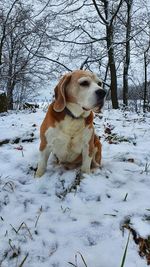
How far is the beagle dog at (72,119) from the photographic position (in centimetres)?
311

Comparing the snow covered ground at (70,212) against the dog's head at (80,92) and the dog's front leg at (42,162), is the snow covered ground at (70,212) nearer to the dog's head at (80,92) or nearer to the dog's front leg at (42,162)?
the dog's front leg at (42,162)

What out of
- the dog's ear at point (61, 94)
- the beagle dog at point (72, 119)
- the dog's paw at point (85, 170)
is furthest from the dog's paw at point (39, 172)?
the dog's ear at point (61, 94)

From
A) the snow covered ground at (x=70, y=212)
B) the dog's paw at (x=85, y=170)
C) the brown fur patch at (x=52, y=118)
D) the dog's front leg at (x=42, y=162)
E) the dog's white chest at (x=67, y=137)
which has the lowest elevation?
the snow covered ground at (x=70, y=212)

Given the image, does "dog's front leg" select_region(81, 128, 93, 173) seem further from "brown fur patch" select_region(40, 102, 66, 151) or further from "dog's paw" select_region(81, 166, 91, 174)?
"brown fur patch" select_region(40, 102, 66, 151)

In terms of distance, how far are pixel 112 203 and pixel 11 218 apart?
2.76 ft

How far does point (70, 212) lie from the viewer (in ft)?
8.14

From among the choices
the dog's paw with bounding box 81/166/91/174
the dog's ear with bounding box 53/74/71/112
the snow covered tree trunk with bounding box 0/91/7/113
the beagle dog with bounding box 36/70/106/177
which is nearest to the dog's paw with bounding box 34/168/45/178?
the beagle dog with bounding box 36/70/106/177

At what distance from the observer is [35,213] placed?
2.46 metres

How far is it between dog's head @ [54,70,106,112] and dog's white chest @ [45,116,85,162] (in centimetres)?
16

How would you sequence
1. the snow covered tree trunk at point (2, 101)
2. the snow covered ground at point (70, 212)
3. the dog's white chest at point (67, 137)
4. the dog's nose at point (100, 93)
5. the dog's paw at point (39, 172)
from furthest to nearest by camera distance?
the snow covered tree trunk at point (2, 101)
the dog's paw at point (39, 172)
the dog's white chest at point (67, 137)
the dog's nose at point (100, 93)
the snow covered ground at point (70, 212)

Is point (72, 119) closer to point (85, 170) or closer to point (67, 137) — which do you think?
point (67, 137)

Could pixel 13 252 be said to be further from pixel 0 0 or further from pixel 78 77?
pixel 0 0

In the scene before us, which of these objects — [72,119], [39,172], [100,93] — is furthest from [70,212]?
[100,93]

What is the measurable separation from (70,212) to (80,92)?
1.23m
